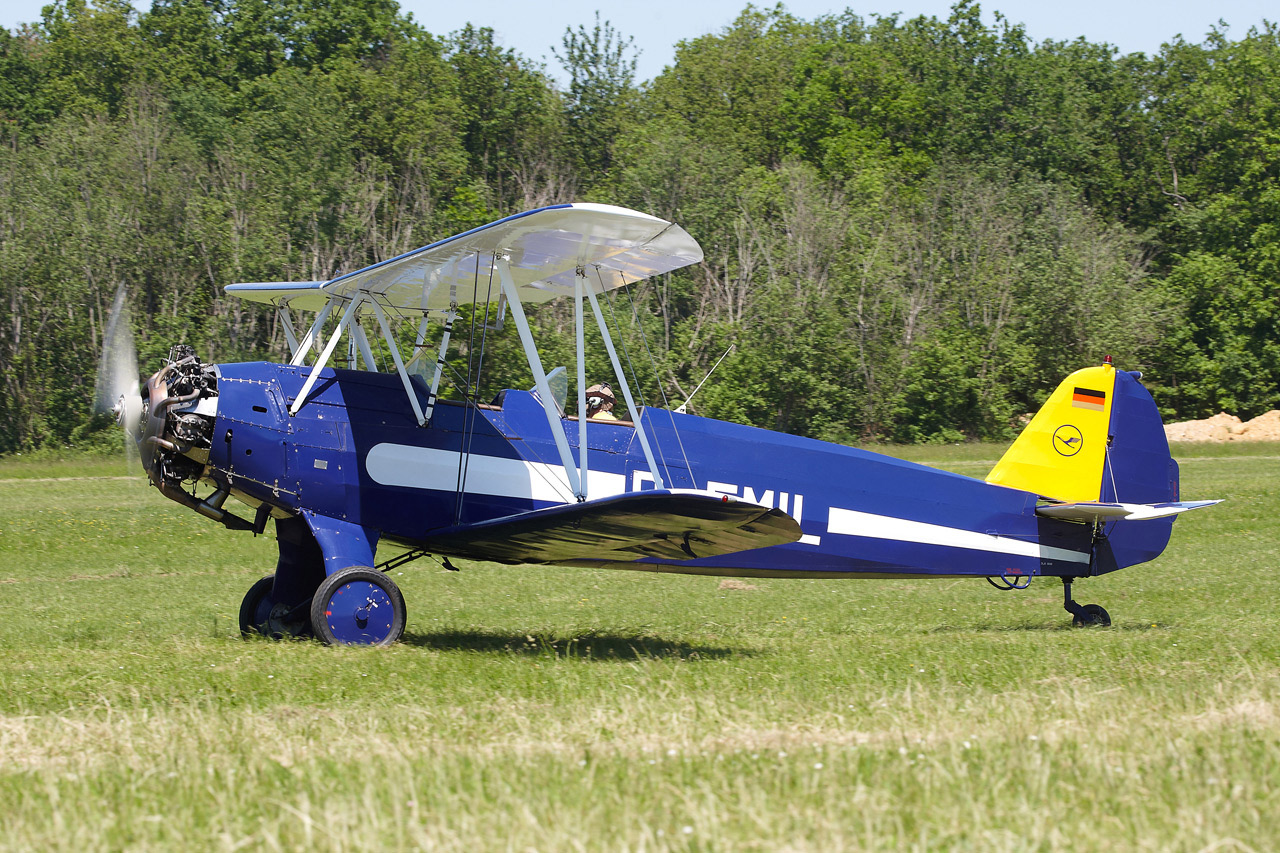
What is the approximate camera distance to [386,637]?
821cm

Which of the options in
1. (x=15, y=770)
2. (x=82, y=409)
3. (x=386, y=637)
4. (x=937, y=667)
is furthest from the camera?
(x=82, y=409)

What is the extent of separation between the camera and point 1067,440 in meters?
10.8

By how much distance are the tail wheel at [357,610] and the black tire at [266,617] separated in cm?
117

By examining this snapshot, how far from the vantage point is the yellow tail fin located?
10719 mm

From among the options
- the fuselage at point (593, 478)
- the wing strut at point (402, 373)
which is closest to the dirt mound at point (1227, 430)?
the fuselage at point (593, 478)

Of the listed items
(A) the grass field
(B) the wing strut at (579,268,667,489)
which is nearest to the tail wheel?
(A) the grass field

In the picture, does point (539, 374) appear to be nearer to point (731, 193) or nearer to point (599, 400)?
point (599, 400)

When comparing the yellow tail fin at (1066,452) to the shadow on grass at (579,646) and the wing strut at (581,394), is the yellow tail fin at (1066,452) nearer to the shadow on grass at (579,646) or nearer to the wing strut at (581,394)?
the shadow on grass at (579,646)

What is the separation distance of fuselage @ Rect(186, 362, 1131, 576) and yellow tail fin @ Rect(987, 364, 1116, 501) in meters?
0.30

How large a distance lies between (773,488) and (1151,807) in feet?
17.9

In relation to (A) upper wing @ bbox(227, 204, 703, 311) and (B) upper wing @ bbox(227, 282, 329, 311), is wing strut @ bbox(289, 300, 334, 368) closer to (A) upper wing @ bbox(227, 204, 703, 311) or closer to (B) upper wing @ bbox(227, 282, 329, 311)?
(A) upper wing @ bbox(227, 204, 703, 311)

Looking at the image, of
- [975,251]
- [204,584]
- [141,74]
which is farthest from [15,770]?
[141,74]

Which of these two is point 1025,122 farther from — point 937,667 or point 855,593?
point 937,667

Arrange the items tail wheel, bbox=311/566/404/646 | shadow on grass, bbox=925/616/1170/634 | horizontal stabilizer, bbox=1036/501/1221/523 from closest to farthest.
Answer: tail wheel, bbox=311/566/404/646 → horizontal stabilizer, bbox=1036/501/1221/523 → shadow on grass, bbox=925/616/1170/634
